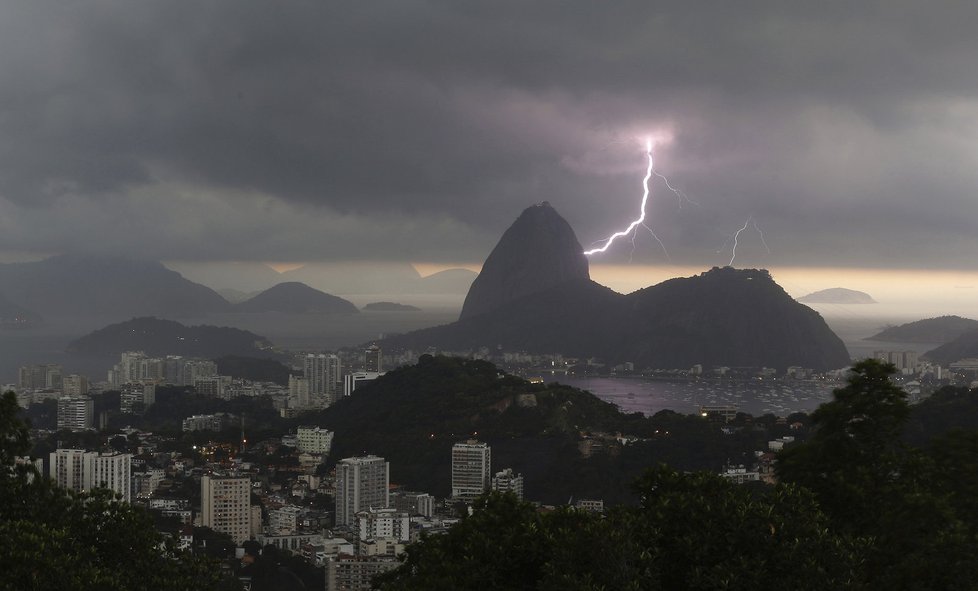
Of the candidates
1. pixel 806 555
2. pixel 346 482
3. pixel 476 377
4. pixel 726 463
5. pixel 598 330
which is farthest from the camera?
pixel 598 330

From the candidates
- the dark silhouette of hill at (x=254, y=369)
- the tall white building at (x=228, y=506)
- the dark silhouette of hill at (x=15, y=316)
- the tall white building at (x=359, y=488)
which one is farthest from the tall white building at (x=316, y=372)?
the dark silhouette of hill at (x=15, y=316)

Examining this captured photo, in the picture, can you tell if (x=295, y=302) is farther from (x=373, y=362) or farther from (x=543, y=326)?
(x=373, y=362)

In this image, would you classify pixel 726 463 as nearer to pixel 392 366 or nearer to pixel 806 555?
pixel 806 555

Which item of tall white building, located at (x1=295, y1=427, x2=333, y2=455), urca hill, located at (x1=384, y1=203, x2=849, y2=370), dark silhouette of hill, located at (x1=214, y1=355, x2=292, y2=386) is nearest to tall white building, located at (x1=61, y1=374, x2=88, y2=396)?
dark silhouette of hill, located at (x1=214, y1=355, x2=292, y2=386)

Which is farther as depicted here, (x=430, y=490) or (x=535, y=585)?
(x=430, y=490)

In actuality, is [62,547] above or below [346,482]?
above

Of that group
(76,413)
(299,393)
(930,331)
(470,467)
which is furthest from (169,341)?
(470,467)

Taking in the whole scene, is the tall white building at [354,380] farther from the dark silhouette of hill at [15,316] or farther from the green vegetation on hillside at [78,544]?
the dark silhouette of hill at [15,316]

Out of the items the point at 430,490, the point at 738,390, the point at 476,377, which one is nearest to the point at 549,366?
the point at 738,390

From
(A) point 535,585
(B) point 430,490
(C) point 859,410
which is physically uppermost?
(C) point 859,410
